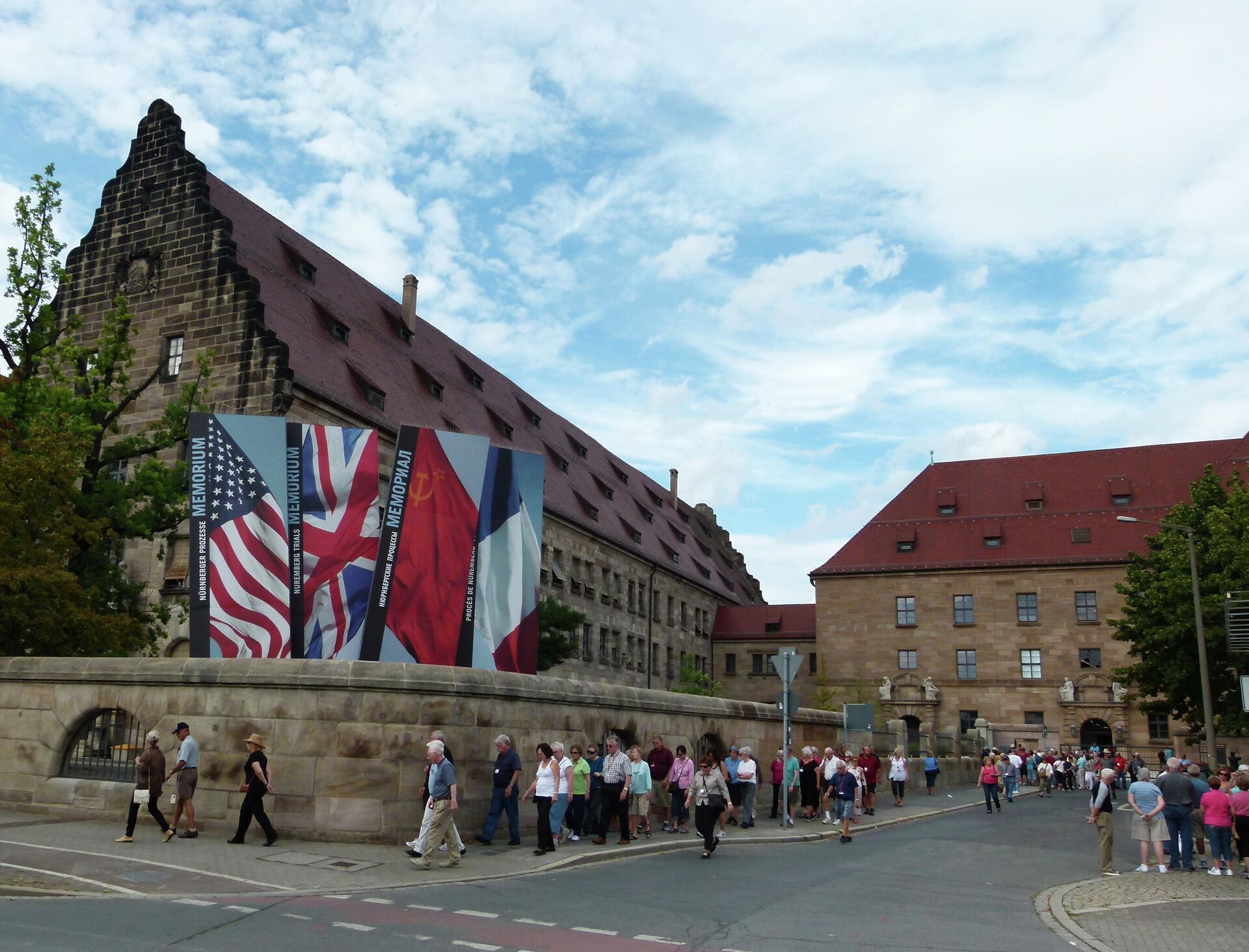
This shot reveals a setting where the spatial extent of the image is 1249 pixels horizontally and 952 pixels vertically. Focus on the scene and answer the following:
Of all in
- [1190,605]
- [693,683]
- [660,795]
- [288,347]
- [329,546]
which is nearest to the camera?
[329,546]

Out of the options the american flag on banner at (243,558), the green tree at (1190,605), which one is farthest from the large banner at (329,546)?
the green tree at (1190,605)

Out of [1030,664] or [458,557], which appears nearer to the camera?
[458,557]

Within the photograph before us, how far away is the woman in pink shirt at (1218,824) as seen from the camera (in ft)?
52.4

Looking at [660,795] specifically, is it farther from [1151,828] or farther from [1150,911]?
[1150,911]

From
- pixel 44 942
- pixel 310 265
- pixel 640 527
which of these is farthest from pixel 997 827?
pixel 640 527

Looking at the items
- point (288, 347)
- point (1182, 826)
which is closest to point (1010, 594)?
point (288, 347)

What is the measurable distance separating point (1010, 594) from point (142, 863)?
51571 mm

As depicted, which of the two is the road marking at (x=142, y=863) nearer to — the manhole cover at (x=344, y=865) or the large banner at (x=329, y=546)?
the manhole cover at (x=344, y=865)

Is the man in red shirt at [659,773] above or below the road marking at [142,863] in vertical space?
above

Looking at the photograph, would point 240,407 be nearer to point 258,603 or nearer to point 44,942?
point 258,603

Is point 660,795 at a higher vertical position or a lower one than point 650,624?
lower

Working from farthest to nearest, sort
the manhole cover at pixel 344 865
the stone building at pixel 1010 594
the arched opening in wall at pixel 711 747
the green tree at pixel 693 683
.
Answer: the green tree at pixel 693 683 < the stone building at pixel 1010 594 < the arched opening in wall at pixel 711 747 < the manhole cover at pixel 344 865

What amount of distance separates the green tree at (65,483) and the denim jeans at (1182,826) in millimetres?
19203

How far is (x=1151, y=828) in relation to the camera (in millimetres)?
16281
